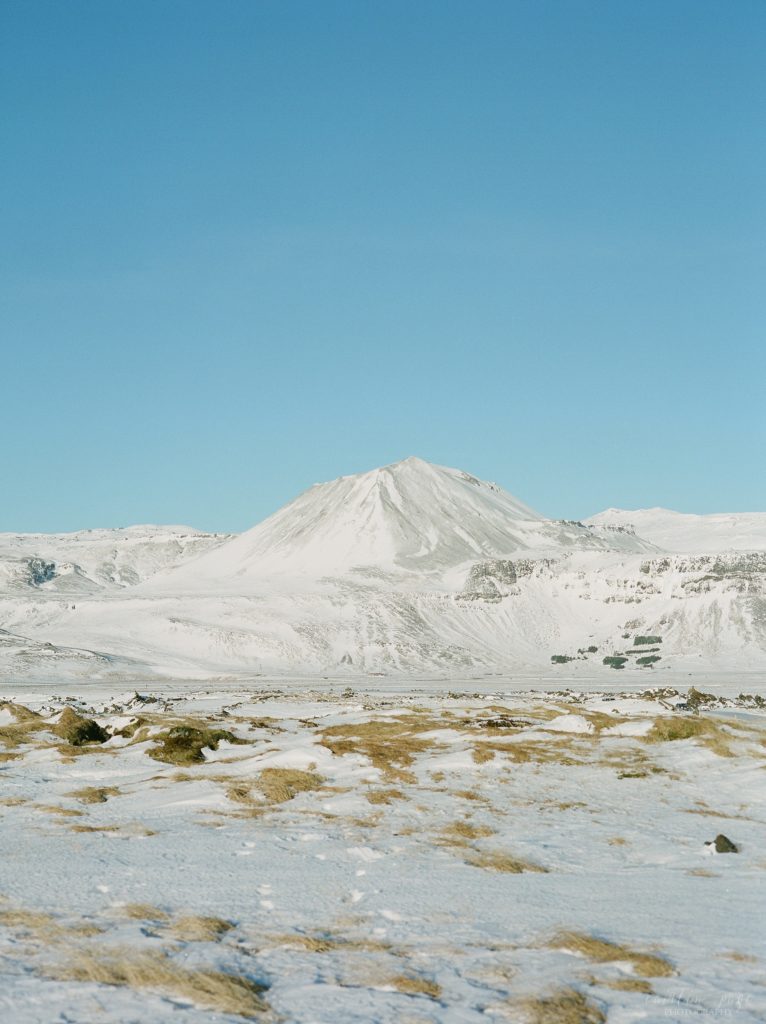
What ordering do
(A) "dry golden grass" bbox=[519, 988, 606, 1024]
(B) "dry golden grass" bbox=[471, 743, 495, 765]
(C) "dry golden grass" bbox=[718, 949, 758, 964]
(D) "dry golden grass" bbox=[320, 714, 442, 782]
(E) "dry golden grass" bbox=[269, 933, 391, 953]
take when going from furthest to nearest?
(B) "dry golden grass" bbox=[471, 743, 495, 765] < (D) "dry golden grass" bbox=[320, 714, 442, 782] < (E) "dry golden grass" bbox=[269, 933, 391, 953] < (C) "dry golden grass" bbox=[718, 949, 758, 964] < (A) "dry golden grass" bbox=[519, 988, 606, 1024]

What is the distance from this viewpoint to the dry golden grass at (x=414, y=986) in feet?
30.0

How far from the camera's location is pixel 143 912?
1151cm

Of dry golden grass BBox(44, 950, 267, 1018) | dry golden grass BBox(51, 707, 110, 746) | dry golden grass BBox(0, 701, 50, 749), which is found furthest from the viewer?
dry golden grass BBox(51, 707, 110, 746)

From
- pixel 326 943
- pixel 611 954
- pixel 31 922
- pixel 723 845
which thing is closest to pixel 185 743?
pixel 31 922

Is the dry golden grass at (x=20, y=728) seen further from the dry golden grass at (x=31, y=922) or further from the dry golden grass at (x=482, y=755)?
the dry golden grass at (x=31, y=922)

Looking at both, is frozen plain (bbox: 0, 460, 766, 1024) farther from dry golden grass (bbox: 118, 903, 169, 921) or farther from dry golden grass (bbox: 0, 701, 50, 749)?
dry golden grass (bbox: 0, 701, 50, 749)

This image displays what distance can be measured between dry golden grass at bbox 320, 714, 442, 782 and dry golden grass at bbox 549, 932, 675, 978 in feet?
36.3

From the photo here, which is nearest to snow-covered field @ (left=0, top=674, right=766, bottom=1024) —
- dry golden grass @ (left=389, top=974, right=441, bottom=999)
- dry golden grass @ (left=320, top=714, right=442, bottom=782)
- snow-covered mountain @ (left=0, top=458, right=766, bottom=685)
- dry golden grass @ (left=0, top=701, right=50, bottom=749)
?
dry golden grass @ (left=389, top=974, right=441, bottom=999)

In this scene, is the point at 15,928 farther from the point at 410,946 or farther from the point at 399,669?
the point at 399,669

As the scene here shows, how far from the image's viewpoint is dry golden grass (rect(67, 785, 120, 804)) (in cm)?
1916

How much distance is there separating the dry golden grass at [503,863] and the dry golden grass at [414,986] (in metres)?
4.97

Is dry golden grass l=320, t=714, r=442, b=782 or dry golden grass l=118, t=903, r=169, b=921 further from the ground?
dry golden grass l=118, t=903, r=169, b=921

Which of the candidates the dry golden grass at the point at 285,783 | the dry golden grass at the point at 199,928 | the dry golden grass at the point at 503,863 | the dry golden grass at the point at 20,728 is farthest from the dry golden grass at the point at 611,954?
the dry golden grass at the point at 20,728

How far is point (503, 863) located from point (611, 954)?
417 cm
